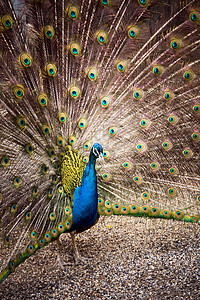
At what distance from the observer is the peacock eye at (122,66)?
85.6 inches

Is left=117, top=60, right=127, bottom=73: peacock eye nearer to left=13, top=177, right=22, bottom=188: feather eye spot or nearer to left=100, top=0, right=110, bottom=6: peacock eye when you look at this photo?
left=100, top=0, right=110, bottom=6: peacock eye

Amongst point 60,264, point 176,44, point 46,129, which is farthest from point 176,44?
point 60,264

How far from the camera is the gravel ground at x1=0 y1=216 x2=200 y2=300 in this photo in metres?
2.05

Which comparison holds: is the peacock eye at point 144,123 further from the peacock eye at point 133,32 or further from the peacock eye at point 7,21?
the peacock eye at point 7,21

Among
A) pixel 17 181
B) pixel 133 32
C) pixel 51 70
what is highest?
pixel 133 32

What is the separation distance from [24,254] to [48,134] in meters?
0.89

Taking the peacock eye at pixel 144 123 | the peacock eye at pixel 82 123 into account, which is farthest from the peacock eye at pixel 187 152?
the peacock eye at pixel 82 123

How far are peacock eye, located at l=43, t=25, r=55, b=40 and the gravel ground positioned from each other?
1.89 metres

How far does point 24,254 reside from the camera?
1.89 metres

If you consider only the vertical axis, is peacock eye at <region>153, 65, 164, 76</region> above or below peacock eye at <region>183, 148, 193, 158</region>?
above

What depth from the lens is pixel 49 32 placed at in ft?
6.37

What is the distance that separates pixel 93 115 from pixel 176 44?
0.85 m

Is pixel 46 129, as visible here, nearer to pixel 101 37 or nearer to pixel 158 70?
pixel 101 37

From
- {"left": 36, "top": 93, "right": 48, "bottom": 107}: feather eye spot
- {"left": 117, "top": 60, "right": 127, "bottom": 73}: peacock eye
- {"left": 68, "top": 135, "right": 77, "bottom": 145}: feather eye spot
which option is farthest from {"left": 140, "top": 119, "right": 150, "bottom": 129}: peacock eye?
{"left": 36, "top": 93, "right": 48, "bottom": 107}: feather eye spot
